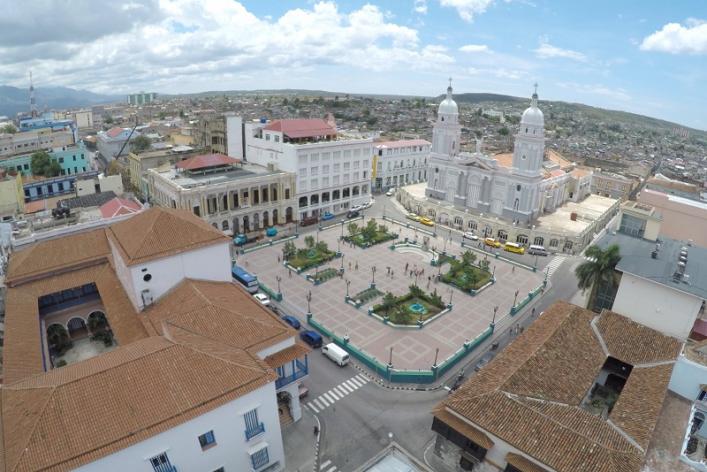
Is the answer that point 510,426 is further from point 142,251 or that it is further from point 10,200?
point 10,200

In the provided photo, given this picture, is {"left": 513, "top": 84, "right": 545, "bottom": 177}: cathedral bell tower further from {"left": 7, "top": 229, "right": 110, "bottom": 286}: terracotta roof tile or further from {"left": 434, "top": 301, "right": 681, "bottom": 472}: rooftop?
{"left": 7, "top": 229, "right": 110, "bottom": 286}: terracotta roof tile

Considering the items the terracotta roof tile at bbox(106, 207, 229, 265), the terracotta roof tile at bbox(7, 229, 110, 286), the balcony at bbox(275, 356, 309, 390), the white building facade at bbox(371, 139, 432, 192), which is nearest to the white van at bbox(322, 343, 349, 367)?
the balcony at bbox(275, 356, 309, 390)

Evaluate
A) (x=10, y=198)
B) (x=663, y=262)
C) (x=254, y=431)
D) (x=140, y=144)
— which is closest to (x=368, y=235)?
(x=663, y=262)

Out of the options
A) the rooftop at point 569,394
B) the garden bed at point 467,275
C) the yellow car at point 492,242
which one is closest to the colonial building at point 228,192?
the garden bed at point 467,275

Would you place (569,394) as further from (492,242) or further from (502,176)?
(502,176)

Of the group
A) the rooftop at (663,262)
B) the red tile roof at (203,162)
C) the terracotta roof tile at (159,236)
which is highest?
the red tile roof at (203,162)

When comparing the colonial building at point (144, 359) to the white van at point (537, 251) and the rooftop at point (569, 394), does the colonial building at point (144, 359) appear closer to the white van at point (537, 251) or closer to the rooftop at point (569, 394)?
the rooftop at point (569, 394)

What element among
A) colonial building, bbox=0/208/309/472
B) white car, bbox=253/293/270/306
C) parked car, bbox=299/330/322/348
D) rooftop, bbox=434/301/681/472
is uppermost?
colonial building, bbox=0/208/309/472
